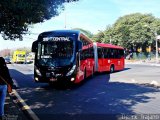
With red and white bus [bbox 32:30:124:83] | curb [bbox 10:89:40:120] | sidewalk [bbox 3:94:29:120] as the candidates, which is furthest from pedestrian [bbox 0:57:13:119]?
red and white bus [bbox 32:30:124:83]

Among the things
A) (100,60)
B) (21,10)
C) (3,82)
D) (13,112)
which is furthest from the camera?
(100,60)

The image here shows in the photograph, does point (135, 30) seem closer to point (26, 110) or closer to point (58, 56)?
point (58, 56)

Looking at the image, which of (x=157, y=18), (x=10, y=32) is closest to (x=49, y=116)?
(x=10, y=32)

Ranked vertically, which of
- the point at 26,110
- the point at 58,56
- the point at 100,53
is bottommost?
the point at 26,110

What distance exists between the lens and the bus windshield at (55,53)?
20.2m

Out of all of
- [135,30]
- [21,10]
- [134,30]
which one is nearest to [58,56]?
[21,10]

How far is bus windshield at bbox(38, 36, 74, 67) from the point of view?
2020 cm

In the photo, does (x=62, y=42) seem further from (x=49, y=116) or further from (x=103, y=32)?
(x=103, y=32)

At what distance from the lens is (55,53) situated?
20.4 m

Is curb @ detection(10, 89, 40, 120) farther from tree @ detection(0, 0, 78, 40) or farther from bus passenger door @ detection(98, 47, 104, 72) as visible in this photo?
bus passenger door @ detection(98, 47, 104, 72)

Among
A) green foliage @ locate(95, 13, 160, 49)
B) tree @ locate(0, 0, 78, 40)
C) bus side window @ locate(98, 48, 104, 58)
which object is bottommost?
bus side window @ locate(98, 48, 104, 58)

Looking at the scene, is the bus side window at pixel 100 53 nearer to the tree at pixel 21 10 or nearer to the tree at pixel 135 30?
the tree at pixel 21 10

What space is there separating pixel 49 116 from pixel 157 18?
9687 cm

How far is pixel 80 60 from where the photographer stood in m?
21.6
